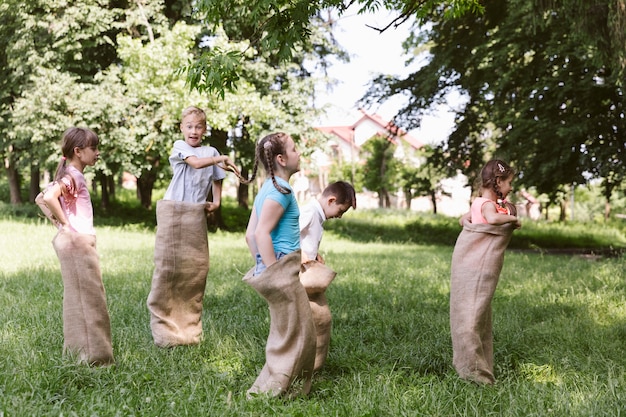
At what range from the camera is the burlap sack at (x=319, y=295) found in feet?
15.1

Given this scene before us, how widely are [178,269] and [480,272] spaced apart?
2757 millimetres

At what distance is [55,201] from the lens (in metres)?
4.69

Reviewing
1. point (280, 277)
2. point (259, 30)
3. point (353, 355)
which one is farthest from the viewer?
point (259, 30)

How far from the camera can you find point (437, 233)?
26.4 m

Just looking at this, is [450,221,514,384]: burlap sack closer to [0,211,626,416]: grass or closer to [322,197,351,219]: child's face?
[0,211,626,416]: grass

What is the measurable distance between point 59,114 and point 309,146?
8.69 m

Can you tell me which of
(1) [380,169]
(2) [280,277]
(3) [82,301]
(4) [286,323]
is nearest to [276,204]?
(2) [280,277]

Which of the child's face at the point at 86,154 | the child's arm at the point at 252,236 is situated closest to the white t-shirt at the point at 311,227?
the child's arm at the point at 252,236

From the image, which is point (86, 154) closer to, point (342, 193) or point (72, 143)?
point (72, 143)

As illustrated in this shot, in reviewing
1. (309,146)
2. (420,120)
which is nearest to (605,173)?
(420,120)

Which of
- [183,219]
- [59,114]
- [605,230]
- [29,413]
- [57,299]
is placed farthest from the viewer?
[605,230]

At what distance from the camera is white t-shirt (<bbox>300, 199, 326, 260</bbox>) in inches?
187

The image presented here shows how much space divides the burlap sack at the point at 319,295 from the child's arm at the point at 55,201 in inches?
72.3

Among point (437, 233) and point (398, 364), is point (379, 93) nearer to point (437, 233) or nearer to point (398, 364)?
point (437, 233)
